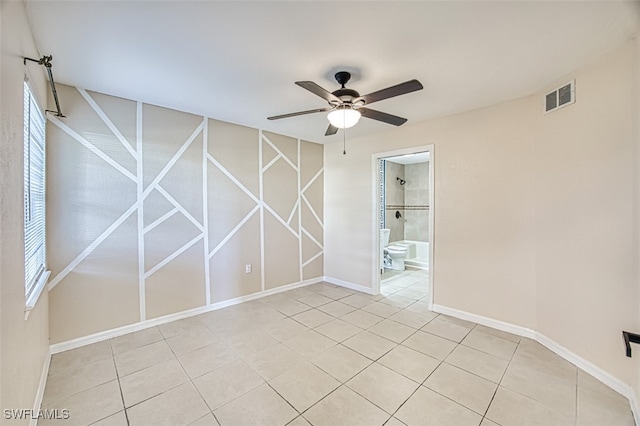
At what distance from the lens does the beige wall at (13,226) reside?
1.19 m

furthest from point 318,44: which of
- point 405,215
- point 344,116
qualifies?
point 405,215

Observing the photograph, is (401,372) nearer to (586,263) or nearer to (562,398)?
(562,398)

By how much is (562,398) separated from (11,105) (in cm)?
381

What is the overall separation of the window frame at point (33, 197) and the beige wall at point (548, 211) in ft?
11.9

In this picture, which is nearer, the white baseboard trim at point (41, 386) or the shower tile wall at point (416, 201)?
the white baseboard trim at point (41, 386)

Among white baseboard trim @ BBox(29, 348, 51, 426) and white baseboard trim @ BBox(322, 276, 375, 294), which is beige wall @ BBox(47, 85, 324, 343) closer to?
white baseboard trim @ BBox(29, 348, 51, 426)

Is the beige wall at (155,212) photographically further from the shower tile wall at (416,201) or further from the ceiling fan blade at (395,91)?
the shower tile wall at (416,201)

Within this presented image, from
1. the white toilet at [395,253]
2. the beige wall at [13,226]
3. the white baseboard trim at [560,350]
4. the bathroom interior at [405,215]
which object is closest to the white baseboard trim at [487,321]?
the white baseboard trim at [560,350]

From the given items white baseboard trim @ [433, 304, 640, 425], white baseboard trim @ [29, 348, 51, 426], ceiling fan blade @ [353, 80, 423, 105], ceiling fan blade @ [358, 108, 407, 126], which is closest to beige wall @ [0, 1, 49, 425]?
white baseboard trim @ [29, 348, 51, 426]

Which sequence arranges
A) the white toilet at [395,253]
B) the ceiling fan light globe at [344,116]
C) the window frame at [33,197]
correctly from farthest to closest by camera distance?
the white toilet at [395,253] < the ceiling fan light globe at [344,116] < the window frame at [33,197]

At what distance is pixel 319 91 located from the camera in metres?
1.96

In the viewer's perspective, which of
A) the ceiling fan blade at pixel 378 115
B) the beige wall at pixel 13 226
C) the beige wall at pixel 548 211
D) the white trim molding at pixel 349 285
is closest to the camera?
the beige wall at pixel 13 226

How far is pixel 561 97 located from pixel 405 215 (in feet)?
14.6

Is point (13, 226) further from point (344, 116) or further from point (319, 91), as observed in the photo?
point (344, 116)
